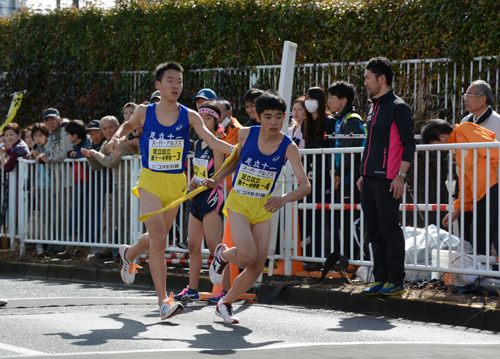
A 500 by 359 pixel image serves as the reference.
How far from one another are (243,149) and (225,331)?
154 centimetres

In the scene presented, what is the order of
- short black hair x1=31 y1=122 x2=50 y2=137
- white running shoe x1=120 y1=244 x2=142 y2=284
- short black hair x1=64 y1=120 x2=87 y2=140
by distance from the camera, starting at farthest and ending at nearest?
short black hair x1=31 y1=122 x2=50 y2=137, short black hair x1=64 y1=120 x2=87 y2=140, white running shoe x1=120 y1=244 x2=142 y2=284

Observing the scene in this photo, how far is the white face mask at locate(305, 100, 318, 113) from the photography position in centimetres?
876

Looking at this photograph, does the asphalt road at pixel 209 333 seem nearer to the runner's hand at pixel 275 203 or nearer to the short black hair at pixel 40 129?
the runner's hand at pixel 275 203

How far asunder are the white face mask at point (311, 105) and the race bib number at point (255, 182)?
2.57 metres

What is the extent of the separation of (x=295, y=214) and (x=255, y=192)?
207 centimetres

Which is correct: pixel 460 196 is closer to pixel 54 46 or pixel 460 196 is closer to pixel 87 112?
pixel 87 112

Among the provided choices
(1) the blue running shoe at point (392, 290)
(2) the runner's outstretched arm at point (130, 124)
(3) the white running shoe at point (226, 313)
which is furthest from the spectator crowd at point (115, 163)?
(3) the white running shoe at point (226, 313)

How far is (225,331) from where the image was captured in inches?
229

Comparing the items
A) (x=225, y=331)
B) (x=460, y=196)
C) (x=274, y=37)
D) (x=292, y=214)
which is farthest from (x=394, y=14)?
(x=225, y=331)

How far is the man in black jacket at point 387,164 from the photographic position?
6.85 meters

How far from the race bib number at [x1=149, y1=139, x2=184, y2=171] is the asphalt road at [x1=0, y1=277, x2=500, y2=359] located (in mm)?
1286

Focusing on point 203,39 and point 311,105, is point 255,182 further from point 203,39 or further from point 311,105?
point 203,39

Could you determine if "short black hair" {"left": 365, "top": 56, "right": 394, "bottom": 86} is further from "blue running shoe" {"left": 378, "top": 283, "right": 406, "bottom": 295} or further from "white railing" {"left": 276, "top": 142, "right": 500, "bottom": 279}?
"blue running shoe" {"left": 378, "top": 283, "right": 406, "bottom": 295}

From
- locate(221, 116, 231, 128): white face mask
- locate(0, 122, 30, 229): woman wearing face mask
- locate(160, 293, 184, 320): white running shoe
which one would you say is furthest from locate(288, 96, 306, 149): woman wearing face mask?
locate(0, 122, 30, 229): woman wearing face mask
